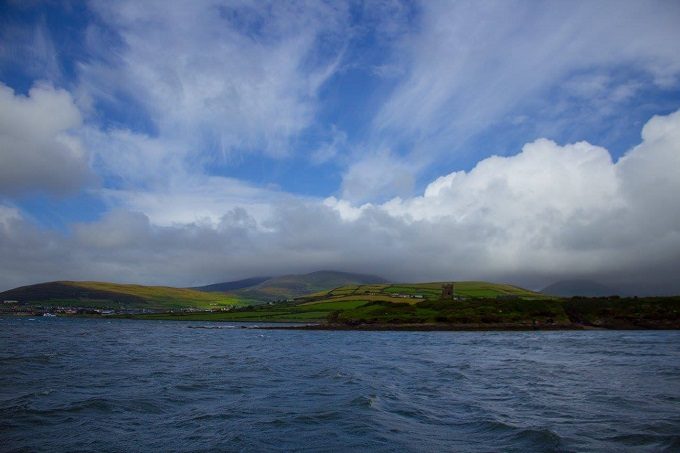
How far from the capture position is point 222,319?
162875mm

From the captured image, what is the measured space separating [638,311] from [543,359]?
87.9 m

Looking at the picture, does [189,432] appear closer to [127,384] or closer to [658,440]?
[127,384]

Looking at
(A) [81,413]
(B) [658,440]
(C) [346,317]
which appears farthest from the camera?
(C) [346,317]

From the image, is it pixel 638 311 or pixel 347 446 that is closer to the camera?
pixel 347 446

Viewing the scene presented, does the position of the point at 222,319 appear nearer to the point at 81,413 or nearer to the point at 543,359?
the point at 543,359

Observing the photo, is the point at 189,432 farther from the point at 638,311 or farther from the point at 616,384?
the point at 638,311

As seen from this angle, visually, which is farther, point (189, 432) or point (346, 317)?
point (346, 317)

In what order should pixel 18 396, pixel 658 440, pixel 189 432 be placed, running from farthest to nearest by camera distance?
pixel 18 396, pixel 189 432, pixel 658 440

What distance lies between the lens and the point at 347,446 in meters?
14.5

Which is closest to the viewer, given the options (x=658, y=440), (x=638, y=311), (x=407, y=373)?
(x=658, y=440)

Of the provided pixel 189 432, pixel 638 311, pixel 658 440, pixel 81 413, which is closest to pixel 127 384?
pixel 81 413

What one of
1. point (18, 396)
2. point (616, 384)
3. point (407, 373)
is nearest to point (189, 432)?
point (18, 396)

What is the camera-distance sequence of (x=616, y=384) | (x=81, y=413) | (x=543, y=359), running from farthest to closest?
(x=543, y=359), (x=616, y=384), (x=81, y=413)

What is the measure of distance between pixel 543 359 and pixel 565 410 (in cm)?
2433
